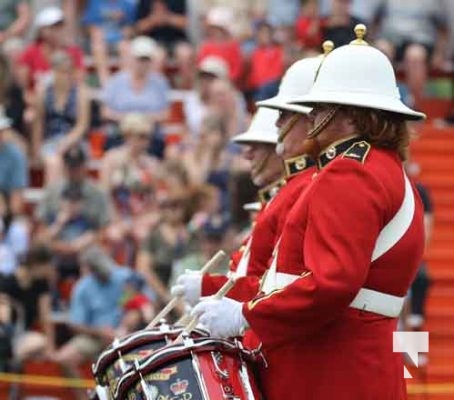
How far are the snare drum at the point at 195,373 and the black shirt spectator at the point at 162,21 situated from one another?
419 inches

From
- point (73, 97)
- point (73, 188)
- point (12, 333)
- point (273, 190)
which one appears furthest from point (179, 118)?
point (273, 190)

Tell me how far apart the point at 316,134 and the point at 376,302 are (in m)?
0.62

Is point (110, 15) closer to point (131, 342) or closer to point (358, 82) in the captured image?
point (131, 342)

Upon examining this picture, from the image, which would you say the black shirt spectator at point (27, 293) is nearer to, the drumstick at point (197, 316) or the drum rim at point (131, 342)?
the drum rim at point (131, 342)

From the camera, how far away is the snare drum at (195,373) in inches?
240

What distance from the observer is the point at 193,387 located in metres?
6.09

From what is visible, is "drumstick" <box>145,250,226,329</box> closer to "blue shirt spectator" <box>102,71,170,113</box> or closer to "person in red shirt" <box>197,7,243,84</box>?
"blue shirt spectator" <box>102,71,170,113</box>

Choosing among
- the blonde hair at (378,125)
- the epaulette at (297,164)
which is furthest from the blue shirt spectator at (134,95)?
the blonde hair at (378,125)

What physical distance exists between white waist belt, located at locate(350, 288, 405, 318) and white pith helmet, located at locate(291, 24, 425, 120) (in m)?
0.61

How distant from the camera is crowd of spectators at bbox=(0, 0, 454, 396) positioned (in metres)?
12.4

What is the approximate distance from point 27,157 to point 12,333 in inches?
123

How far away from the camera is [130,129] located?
14.0 m

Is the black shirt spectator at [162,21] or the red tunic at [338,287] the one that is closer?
the red tunic at [338,287]

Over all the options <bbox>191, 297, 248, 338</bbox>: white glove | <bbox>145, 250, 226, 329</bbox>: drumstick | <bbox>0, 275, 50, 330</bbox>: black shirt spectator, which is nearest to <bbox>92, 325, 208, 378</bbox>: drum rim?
<bbox>145, 250, 226, 329</bbox>: drumstick
